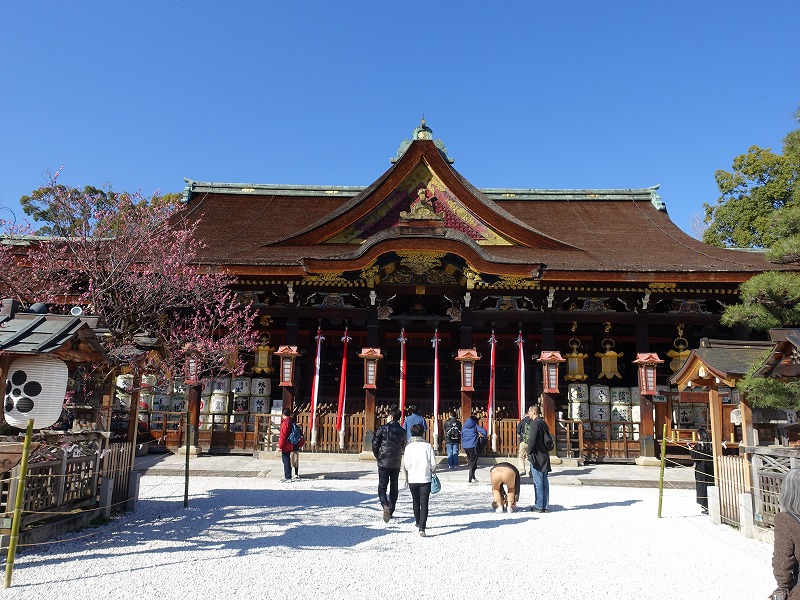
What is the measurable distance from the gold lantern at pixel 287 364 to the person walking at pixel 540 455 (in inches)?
286

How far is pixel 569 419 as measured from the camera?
14.6 metres

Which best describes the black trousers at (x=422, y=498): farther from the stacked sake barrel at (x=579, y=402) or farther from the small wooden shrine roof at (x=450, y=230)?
the stacked sake barrel at (x=579, y=402)

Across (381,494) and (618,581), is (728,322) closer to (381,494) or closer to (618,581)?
(618,581)

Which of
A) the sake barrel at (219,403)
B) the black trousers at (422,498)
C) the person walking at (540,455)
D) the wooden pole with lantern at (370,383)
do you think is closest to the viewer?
the black trousers at (422,498)

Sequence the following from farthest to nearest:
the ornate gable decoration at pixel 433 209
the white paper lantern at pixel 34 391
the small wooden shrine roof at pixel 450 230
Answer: the ornate gable decoration at pixel 433 209, the small wooden shrine roof at pixel 450 230, the white paper lantern at pixel 34 391

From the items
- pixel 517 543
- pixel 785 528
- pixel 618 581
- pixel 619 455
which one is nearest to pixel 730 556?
pixel 618 581

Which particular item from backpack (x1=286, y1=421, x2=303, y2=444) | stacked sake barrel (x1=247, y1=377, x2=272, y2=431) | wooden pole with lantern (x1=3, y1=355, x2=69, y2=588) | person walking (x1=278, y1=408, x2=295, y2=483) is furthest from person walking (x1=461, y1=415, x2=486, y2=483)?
wooden pole with lantern (x1=3, y1=355, x2=69, y2=588)

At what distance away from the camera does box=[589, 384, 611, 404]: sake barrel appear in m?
15.1

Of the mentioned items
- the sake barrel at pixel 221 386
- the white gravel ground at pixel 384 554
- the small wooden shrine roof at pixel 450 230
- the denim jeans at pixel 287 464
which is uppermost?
the small wooden shrine roof at pixel 450 230

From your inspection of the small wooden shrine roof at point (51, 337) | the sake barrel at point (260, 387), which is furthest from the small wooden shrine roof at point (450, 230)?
the small wooden shrine roof at point (51, 337)

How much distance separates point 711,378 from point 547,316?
21.9 ft

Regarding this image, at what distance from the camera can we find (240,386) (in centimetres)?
1500

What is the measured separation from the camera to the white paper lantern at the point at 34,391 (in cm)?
595

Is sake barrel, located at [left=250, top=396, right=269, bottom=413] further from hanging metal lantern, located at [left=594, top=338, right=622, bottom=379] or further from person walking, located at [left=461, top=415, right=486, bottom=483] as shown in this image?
hanging metal lantern, located at [left=594, top=338, right=622, bottom=379]
